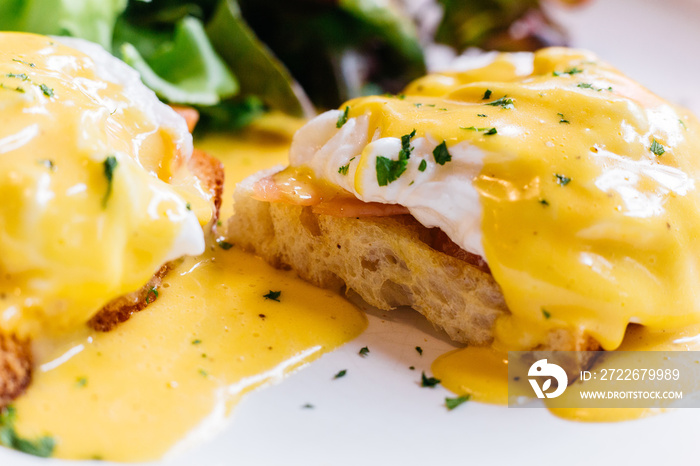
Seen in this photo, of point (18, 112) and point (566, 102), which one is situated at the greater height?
point (566, 102)

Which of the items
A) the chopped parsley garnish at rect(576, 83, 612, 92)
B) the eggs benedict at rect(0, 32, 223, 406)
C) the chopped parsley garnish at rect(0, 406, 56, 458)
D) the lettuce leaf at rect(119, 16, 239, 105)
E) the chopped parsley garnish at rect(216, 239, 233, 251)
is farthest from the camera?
the lettuce leaf at rect(119, 16, 239, 105)

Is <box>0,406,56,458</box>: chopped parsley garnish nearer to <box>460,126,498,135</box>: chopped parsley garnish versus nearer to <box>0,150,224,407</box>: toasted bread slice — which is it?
<box>0,150,224,407</box>: toasted bread slice

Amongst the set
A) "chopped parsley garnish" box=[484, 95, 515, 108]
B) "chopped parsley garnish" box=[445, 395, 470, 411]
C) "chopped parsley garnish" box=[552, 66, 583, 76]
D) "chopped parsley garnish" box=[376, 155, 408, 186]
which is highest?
"chopped parsley garnish" box=[552, 66, 583, 76]

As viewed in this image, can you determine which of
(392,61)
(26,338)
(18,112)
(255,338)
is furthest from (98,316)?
(392,61)

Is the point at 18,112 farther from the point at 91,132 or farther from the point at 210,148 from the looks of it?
the point at 210,148

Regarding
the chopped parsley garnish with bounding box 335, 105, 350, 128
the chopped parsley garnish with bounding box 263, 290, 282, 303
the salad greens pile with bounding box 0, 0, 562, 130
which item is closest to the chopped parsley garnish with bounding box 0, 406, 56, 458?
the chopped parsley garnish with bounding box 263, 290, 282, 303

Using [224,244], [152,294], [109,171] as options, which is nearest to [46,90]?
[109,171]
